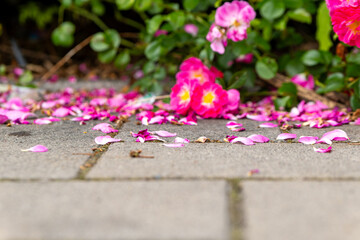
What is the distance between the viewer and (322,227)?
→ 71 cm

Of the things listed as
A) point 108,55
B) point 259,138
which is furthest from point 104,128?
point 108,55

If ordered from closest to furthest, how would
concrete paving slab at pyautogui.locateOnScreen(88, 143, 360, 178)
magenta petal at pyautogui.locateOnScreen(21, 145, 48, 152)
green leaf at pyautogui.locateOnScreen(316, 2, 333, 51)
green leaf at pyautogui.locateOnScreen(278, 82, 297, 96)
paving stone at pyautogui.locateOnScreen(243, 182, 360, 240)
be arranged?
paving stone at pyautogui.locateOnScreen(243, 182, 360, 240) < concrete paving slab at pyautogui.locateOnScreen(88, 143, 360, 178) < magenta petal at pyautogui.locateOnScreen(21, 145, 48, 152) < green leaf at pyautogui.locateOnScreen(278, 82, 297, 96) < green leaf at pyautogui.locateOnScreen(316, 2, 333, 51)

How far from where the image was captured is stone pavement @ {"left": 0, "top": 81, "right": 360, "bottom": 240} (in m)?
0.71

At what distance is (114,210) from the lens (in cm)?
78

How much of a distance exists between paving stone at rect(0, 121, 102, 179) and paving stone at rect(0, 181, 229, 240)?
0.27 ft

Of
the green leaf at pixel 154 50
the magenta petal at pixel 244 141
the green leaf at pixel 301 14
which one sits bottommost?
the magenta petal at pixel 244 141

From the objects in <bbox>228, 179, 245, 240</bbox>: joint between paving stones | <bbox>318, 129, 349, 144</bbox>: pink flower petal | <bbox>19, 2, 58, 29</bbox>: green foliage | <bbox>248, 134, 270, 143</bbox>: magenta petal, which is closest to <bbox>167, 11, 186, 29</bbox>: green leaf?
<bbox>248, 134, 270, 143</bbox>: magenta petal

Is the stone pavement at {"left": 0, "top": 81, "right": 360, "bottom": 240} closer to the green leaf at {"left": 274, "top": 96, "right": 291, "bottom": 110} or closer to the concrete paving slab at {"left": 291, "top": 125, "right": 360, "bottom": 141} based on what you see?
the concrete paving slab at {"left": 291, "top": 125, "right": 360, "bottom": 141}

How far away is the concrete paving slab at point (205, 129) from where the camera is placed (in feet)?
4.56

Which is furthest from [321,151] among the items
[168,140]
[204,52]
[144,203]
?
[204,52]

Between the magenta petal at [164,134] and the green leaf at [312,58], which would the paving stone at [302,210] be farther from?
the green leaf at [312,58]

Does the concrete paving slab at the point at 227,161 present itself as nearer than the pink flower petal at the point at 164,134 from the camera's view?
Yes

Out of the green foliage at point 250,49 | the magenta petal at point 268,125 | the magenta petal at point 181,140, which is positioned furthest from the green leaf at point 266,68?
the magenta petal at point 181,140

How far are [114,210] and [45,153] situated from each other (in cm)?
46
